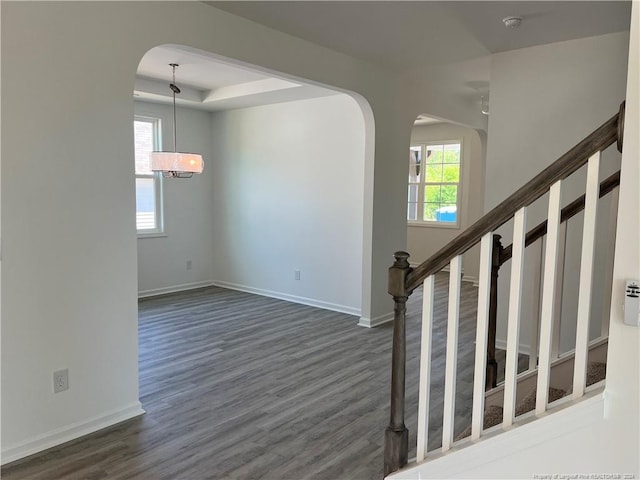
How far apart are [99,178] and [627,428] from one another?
8.87 feet

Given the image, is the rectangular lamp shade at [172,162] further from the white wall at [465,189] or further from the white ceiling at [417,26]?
the white wall at [465,189]

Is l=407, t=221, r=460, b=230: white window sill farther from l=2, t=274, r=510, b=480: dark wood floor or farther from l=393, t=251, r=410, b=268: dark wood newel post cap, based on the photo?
l=393, t=251, r=410, b=268: dark wood newel post cap

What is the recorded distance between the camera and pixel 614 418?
1.44 m

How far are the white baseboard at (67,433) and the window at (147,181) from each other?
3739 mm

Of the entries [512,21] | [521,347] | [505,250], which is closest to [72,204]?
[505,250]

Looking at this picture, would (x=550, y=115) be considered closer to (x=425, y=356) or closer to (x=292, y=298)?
(x=425, y=356)

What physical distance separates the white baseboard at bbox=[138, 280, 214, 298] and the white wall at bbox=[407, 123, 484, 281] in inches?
156

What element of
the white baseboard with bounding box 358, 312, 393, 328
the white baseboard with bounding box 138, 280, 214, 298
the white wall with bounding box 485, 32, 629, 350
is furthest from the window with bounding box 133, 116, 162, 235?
the white wall with bounding box 485, 32, 629, 350

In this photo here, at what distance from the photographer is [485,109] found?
259 inches

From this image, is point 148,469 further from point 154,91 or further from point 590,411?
point 154,91

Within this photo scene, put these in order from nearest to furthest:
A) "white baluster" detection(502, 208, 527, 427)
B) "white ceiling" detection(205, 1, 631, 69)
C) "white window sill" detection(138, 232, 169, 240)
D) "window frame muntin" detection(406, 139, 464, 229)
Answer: "white baluster" detection(502, 208, 527, 427) → "white ceiling" detection(205, 1, 631, 69) → "white window sill" detection(138, 232, 169, 240) → "window frame muntin" detection(406, 139, 464, 229)

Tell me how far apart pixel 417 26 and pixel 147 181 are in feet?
14.1

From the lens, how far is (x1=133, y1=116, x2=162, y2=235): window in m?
6.16

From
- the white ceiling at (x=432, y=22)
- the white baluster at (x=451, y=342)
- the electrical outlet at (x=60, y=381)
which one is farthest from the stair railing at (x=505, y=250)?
the electrical outlet at (x=60, y=381)
